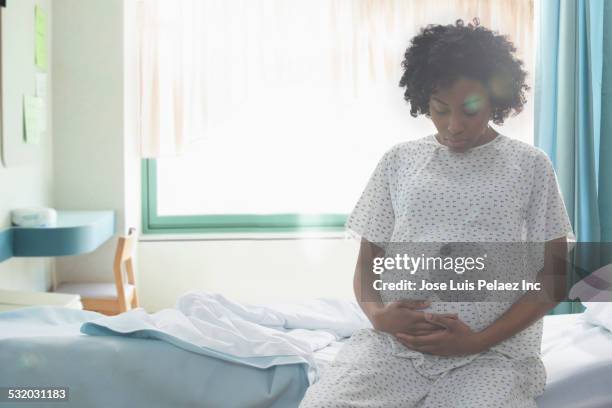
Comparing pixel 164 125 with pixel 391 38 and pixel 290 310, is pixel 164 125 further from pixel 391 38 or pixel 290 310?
pixel 290 310

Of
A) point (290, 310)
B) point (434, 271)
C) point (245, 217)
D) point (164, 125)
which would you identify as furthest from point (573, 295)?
point (164, 125)

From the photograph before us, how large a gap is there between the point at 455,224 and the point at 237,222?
2704mm

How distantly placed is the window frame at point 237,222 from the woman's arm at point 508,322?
2.60 meters

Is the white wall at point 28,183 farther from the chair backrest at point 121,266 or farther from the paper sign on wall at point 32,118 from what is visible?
the chair backrest at point 121,266

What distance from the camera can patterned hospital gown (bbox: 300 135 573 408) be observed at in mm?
1549

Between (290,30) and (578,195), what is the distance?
6.43ft

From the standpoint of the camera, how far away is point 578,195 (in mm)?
2781

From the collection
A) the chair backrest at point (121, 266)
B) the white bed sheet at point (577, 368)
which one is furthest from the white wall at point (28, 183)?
the white bed sheet at point (577, 368)

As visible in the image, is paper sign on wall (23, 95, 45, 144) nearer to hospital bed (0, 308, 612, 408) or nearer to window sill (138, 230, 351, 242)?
window sill (138, 230, 351, 242)

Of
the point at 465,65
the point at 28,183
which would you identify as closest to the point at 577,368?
the point at 465,65

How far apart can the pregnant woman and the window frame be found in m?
2.43

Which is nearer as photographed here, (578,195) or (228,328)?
(228,328)

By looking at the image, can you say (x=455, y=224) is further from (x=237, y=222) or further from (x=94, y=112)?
(x=237, y=222)

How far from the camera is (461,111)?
1.71 meters
